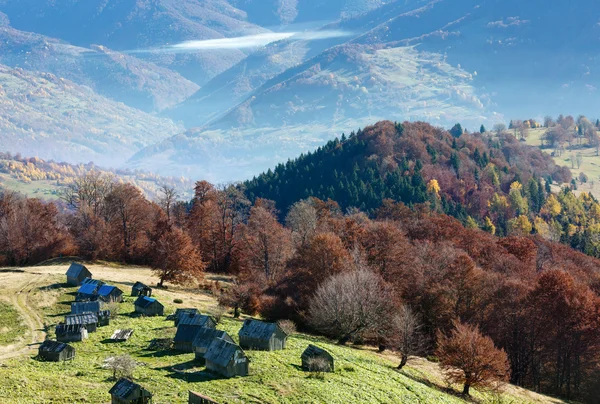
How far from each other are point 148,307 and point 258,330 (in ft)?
59.5

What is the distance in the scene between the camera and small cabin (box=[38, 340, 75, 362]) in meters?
49.0

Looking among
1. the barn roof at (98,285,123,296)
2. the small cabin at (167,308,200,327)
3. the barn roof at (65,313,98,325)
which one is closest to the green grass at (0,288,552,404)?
the barn roof at (65,313,98,325)

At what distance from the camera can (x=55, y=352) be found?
161ft

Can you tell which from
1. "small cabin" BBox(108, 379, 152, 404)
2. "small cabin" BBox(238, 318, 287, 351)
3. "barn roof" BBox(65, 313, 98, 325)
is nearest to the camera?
"small cabin" BBox(108, 379, 152, 404)

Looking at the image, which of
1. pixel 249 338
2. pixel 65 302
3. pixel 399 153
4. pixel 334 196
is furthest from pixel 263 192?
pixel 249 338

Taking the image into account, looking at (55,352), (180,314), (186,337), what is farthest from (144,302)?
(55,352)

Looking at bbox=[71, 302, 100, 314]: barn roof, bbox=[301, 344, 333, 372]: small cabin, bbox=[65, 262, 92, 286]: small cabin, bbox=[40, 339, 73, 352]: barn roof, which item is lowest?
bbox=[301, 344, 333, 372]: small cabin

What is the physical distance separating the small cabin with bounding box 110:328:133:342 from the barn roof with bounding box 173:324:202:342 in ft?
20.4

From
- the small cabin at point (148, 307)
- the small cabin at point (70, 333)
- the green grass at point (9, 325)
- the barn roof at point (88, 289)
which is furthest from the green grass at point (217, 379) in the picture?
the barn roof at point (88, 289)

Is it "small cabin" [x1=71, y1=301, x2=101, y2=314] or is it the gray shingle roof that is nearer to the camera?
the gray shingle roof

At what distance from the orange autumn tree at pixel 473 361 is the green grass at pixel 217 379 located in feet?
6.61

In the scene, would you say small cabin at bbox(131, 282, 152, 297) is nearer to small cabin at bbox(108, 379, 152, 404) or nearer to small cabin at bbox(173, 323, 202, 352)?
small cabin at bbox(173, 323, 202, 352)

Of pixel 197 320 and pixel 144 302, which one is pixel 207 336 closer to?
pixel 197 320

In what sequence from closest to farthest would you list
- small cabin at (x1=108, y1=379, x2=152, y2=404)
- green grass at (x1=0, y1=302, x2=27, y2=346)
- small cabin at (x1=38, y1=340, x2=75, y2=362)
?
small cabin at (x1=108, y1=379, x2=152, y2=404) → small cabin at (x1=38, y1=340, x2=75, y2=362) → green grass at (x1=0, y1=302, x2=27, y2=346)
